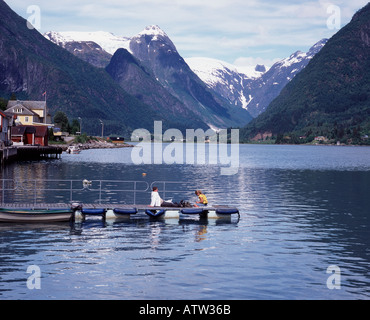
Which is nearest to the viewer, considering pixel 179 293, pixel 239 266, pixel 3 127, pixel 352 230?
pixel 179 293

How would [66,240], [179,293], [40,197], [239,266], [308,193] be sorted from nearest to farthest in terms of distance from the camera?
[179,293], [239,266], [66,240], [40,197], [308,193]

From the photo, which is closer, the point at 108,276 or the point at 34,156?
the point at 108,276

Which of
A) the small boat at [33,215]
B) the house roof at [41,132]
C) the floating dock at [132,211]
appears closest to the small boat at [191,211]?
the floating dock at [132,211]

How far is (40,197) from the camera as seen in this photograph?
62750 mm

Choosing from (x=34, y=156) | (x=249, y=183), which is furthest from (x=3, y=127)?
(x=249, y=183)

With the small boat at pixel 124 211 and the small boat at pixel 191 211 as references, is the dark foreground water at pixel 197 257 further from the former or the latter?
the small boat at pixel 124 211

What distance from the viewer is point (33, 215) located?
44344 mm

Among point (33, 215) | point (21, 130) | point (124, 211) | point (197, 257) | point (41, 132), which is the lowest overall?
point (197, 257)

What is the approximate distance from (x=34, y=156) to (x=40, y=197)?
91637 mm

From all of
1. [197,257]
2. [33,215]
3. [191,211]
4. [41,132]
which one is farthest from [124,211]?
[41,132]

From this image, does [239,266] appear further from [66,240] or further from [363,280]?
[66,240]

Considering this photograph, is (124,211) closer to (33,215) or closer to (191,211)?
(191,211)

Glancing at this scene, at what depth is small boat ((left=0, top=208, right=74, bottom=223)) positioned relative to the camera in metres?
44.0

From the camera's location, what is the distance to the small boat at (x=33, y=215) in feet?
144
